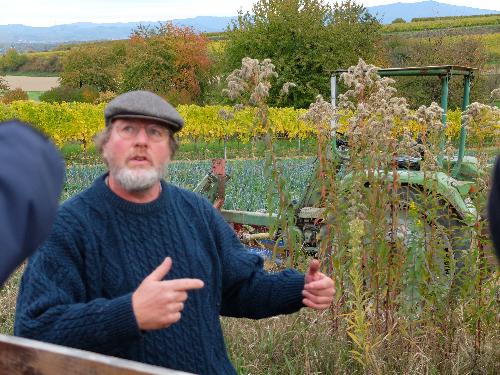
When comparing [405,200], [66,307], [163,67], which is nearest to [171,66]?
[163,67]

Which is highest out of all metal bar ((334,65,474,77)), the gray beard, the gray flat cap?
the gray flat cap

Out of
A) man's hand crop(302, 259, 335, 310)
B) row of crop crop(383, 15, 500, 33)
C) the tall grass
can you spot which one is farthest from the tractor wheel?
row of crop crop(383, 15, 500, 33)

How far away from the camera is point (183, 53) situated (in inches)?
1592

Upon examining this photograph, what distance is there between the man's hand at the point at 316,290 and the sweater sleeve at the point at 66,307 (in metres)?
0.66

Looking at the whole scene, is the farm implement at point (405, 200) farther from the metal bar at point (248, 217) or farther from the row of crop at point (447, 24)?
the row of crop at point (447, 24)

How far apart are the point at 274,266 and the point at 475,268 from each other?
1.59 metres

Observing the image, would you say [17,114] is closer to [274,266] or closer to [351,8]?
[274,266]

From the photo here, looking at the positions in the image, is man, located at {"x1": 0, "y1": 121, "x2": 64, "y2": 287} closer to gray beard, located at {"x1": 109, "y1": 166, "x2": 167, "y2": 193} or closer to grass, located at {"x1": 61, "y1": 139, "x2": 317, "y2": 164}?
gray beard, located at {"x1": 109, "y1": 166, "x2": 167, "y2": 193}

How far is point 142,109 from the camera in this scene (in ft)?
7.82

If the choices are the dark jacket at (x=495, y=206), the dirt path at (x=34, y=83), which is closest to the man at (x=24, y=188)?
the dark jacket at (x=495, y=206)

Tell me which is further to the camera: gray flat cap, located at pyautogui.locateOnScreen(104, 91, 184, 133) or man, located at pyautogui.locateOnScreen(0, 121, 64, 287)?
gray flat cap, located at pyautogui.locateOnScreen(104, 91, 184, 133)

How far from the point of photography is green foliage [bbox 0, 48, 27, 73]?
235 ft

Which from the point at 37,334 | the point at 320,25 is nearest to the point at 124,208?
the point at 37,334

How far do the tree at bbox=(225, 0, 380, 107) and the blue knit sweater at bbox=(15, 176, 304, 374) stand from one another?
1158 inches
